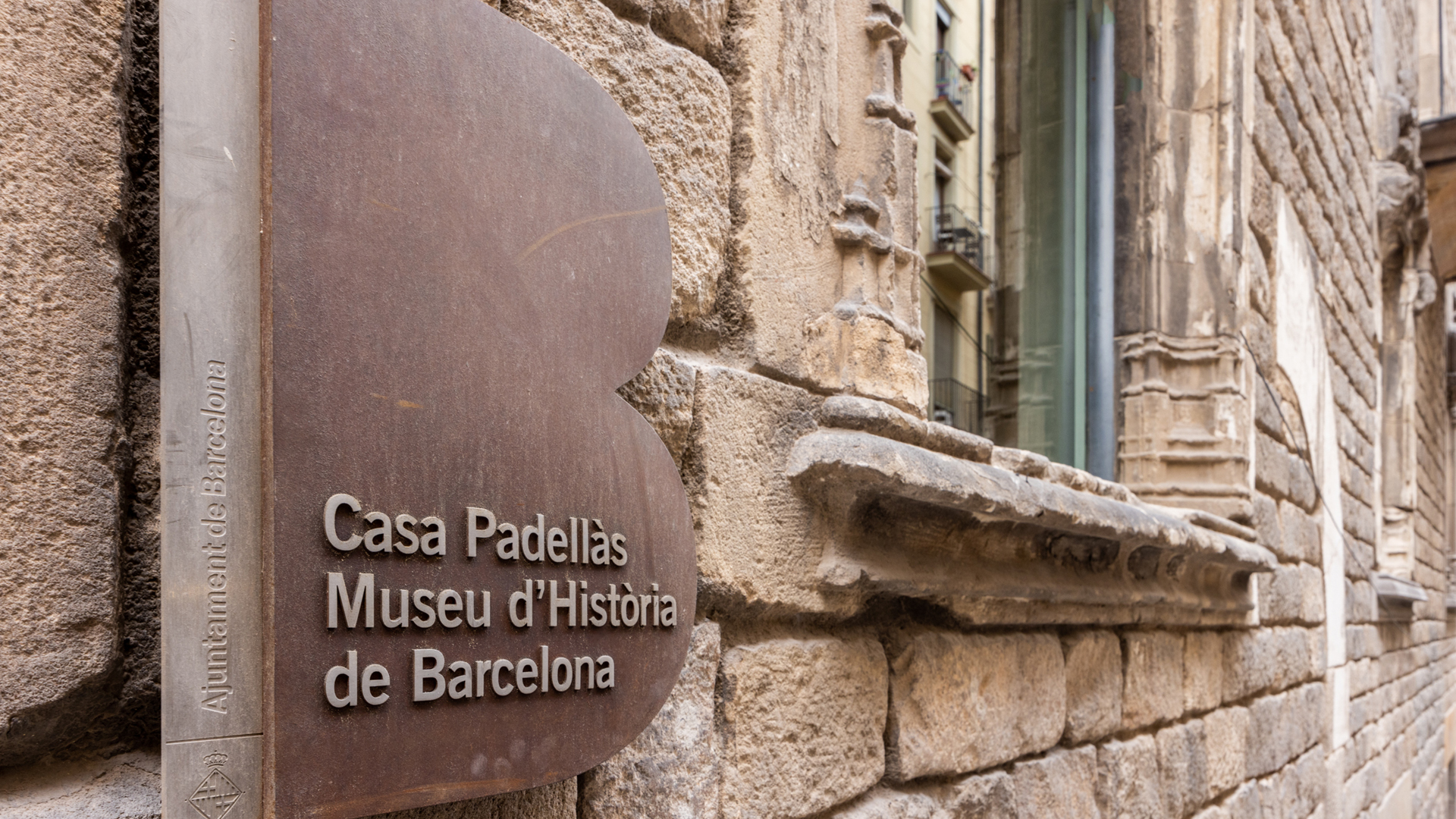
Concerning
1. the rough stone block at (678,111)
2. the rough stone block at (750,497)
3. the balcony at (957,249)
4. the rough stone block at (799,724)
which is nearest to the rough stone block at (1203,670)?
the balcony at (957,249)

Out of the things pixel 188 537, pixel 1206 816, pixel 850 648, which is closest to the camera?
pixel 188 537

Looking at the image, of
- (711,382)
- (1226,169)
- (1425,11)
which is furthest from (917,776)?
(1425,11)

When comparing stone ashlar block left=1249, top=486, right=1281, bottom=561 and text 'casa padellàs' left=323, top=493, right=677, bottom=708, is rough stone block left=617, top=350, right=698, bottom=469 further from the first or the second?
stone ashlar block left=1249, top=486, right=1281, bottom=561

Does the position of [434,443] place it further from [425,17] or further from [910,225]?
[910,225]

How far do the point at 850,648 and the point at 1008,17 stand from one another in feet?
8.24

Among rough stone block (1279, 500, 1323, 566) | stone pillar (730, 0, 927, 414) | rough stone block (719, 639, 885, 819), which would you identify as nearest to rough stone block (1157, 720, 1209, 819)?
rough stone block (1279, 500, 1323, 566)

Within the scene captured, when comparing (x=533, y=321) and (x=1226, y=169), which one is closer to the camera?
(x=533, y=321)

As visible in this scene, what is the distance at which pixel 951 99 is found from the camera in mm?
3053

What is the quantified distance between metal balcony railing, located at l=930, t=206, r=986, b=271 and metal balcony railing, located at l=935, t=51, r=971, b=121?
12.3 inches

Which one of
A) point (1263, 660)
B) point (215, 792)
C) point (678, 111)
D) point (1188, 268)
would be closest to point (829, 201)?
point (678, 111)

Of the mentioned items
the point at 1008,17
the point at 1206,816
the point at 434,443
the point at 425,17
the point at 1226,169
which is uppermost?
the point at 1008,17

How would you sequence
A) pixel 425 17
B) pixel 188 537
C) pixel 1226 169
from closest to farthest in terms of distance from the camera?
1. pixel 188 537
2. pixel 425 17
3. pixel 1226 169

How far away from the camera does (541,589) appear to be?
0.99 m

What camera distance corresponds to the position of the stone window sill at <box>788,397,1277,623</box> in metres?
1.49
